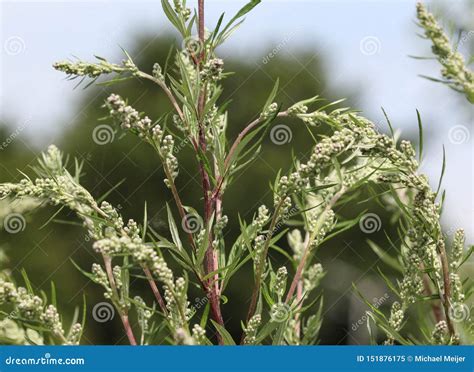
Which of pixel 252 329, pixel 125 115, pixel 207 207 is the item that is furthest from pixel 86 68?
pixel 252 329

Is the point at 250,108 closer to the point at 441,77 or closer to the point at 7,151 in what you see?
the point at 7,151

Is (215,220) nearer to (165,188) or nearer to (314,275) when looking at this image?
(314,275)

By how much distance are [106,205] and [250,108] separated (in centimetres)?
1548

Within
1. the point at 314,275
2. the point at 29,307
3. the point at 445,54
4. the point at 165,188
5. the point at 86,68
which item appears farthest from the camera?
the point at 165,188

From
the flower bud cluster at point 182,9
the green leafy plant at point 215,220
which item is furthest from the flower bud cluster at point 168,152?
the flower bud cluster at point 182,9

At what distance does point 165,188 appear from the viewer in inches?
565

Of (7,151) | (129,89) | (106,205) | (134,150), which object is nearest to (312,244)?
(106,205)

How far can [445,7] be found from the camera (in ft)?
4.13

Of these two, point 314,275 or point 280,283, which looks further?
point 314,275

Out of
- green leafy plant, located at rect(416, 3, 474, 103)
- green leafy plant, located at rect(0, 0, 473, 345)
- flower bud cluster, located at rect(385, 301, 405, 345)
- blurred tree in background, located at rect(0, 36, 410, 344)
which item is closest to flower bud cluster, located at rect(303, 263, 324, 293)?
green leafy plant, located at rect(0, 0, 473, 345)

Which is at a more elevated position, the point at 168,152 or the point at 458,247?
the point at 168,152

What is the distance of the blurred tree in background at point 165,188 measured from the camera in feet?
43.2

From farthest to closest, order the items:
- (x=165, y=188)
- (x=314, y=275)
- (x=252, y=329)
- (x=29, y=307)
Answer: (x=165, y=188) < (x=314, y=275) < (x=252, y=329) < (x=29, y=307)

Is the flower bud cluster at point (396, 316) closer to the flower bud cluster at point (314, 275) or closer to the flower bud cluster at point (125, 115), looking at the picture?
the flower bud cluster at point (314, 275)
